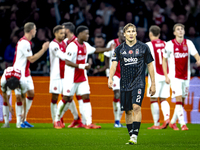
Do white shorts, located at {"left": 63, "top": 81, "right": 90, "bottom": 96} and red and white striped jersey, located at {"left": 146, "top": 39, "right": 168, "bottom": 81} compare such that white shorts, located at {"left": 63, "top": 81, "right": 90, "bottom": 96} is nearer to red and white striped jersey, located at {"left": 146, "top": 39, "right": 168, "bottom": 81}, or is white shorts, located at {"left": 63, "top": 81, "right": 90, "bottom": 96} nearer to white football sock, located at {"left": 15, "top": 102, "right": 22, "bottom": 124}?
white football sock, located at {"left": 15, "top": 102, "right": 22, "bottom": 124}

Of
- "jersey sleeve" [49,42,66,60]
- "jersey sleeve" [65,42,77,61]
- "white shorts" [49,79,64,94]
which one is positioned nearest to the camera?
"jersey sleeve" [65,42,77,61]

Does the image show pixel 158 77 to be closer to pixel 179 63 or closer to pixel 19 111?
pixel 179 63

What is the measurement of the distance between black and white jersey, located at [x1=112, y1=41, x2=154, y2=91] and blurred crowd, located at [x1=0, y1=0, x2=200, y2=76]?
7.84 meters

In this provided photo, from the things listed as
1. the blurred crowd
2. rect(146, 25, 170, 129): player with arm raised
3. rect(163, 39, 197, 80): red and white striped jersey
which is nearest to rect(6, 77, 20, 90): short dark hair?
rect(146, 25, 170, 129): player with arm raised

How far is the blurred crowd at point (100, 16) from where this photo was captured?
1386 cm

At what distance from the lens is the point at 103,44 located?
13.5 metres

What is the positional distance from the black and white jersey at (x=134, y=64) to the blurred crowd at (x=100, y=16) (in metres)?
7.84

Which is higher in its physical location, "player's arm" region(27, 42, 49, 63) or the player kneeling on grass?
"player's arm" region(27, 42, 49, 63)

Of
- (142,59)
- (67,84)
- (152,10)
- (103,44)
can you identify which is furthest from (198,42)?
(142,59)

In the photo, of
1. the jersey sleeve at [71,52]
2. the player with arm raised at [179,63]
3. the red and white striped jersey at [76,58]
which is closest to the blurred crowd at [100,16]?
the red and white striped jersey at [76,58]

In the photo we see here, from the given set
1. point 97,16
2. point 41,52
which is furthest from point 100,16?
point 41,52

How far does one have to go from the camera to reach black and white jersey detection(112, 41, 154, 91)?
5.75 meters

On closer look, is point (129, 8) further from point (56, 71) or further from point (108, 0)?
point (56, 71)

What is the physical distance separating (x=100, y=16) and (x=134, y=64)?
28.5 ft
